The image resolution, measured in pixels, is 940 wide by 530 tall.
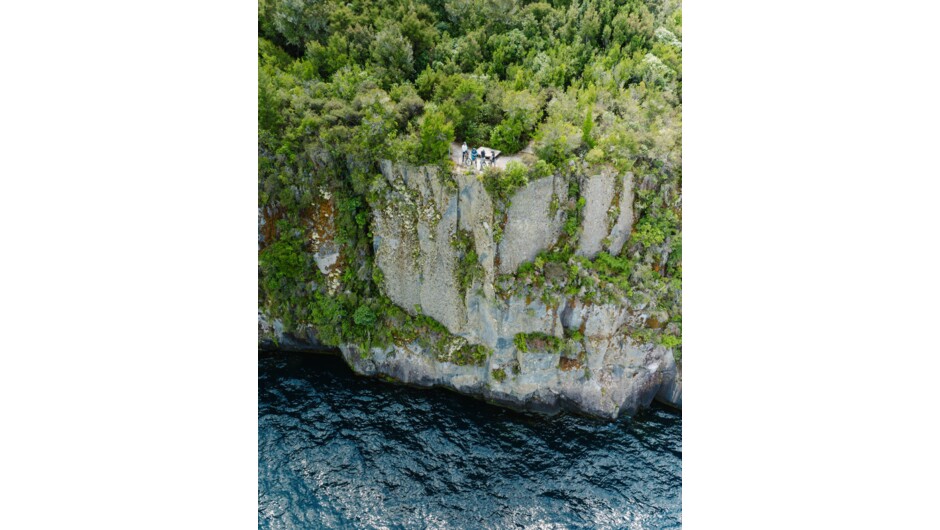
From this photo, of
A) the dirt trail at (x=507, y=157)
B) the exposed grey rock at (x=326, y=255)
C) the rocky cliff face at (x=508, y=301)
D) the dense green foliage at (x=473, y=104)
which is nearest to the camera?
the dense green foliage at (x=473, y=104)

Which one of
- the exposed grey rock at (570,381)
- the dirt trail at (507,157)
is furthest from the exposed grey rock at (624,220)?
the exposed grey rock at (570,381)

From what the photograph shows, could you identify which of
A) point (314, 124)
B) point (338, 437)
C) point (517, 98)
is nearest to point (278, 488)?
point (338, 437)

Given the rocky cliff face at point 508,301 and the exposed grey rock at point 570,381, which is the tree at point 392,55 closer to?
the rocky cliff face at point 508,301

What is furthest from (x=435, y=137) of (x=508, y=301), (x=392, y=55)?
(x=508, y=301)

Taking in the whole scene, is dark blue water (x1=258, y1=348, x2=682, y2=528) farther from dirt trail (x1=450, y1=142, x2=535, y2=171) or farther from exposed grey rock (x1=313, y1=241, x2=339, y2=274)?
dirt trail (x1=450, y1=142, x2=535, y2=171)

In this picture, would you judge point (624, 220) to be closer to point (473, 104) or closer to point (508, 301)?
point (508, 301)
